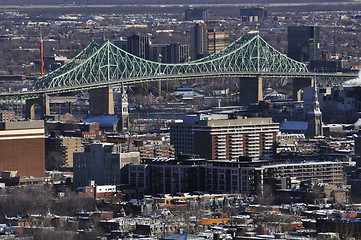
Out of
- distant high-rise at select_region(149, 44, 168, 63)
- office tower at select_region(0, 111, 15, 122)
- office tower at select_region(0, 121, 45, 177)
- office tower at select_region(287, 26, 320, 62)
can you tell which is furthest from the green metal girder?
office tower at select_region(0, 121, 45, 177)

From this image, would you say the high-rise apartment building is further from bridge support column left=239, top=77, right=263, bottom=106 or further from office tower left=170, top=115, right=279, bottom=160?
bridge support column left=239, top=77, right=263, bottom=106

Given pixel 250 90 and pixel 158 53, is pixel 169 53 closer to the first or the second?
pixel 158 53

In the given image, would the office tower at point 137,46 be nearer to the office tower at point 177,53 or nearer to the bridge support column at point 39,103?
the office tower at point 177,53

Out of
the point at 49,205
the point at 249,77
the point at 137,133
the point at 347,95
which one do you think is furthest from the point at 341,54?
the point at 49,205

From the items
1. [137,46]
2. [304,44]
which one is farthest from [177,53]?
[304,44]

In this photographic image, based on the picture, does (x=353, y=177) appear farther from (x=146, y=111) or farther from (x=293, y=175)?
(x=146, y=111)

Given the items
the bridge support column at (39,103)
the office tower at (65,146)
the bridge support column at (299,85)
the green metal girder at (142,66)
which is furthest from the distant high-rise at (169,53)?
the office tower at (65,146)
